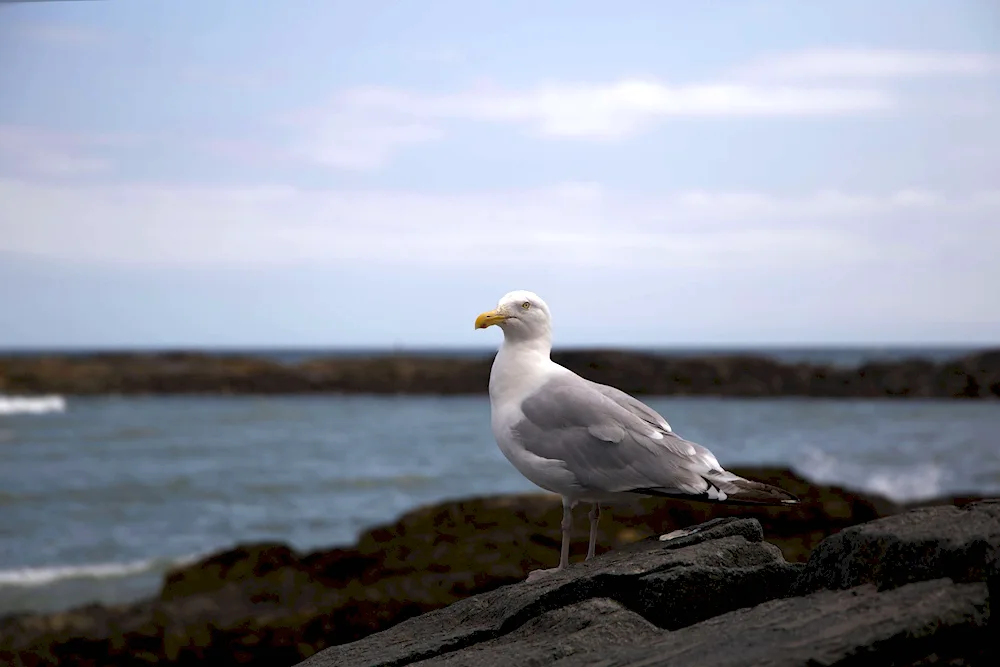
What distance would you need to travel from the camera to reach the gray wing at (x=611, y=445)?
387 cm

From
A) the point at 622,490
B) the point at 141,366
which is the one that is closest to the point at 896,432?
the point at 622,490

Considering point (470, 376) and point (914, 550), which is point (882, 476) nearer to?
point (914, 550)

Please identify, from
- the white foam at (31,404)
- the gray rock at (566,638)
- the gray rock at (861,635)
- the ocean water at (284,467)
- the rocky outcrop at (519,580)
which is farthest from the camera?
the white foam at (31,404)

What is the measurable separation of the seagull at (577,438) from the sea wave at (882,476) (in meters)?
13.8

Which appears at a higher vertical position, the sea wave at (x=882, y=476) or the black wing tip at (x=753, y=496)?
the black wing tip at (x=753, y=496)

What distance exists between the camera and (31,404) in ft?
133

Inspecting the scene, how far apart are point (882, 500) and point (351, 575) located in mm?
4863

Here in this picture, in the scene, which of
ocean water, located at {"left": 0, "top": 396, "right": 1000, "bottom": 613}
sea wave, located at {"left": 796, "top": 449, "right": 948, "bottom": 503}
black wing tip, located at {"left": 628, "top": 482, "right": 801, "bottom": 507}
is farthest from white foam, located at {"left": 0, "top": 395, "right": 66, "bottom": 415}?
black wing tip, located at {"left": 628, "top": 482, "right": 801, "bottom": 507}

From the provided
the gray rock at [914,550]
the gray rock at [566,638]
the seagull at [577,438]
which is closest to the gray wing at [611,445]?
the seagull at [577,438]

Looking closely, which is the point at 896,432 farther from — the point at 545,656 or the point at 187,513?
the point at 545,656

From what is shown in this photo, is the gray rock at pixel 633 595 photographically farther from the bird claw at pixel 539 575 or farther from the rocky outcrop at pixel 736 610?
the bird claw at pixel 539 575

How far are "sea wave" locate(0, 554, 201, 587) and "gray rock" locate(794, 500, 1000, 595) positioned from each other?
999 cm

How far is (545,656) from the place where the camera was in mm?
3141

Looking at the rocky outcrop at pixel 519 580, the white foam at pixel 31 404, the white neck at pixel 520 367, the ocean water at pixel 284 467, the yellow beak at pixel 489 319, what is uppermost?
the yellow beak at pixel 489 319
